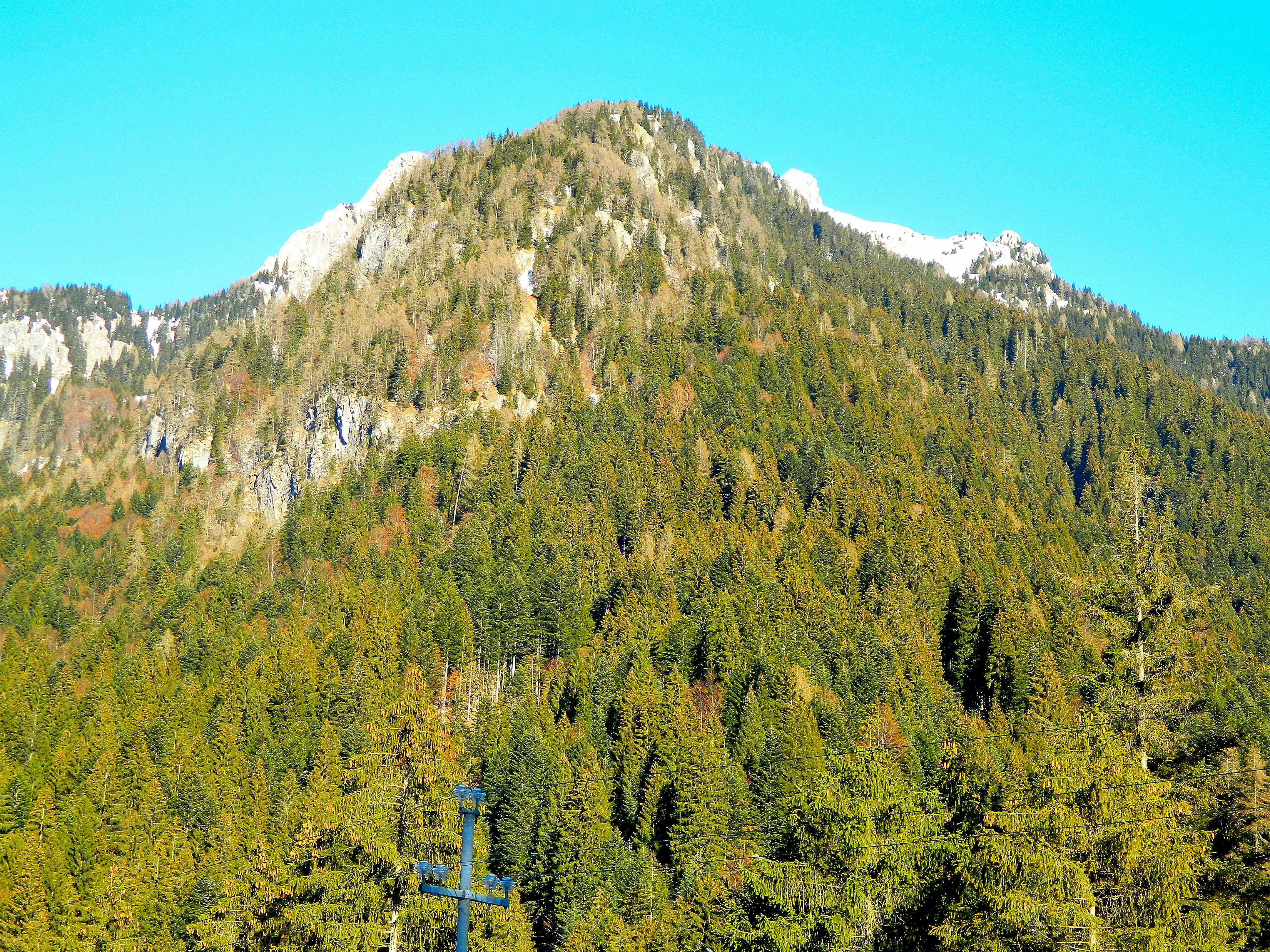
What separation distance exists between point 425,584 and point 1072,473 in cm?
12003

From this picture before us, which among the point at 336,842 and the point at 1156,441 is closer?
the point at 336,842

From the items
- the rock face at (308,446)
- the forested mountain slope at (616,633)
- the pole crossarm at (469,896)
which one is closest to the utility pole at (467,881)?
the pole crossarm at (469,896)

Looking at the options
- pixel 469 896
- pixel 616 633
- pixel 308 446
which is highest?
pixel 308 446

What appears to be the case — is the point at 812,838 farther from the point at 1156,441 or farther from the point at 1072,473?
the point at 1156,441

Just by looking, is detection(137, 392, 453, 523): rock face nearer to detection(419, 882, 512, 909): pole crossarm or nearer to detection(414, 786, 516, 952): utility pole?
detection(414, 786, 516, 952): utility pole

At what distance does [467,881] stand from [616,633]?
268 feet

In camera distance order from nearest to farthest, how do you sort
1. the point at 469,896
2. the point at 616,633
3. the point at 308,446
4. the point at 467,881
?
the point at 469,896, the point at 467,881, the point at 616,633, the point at 308,446

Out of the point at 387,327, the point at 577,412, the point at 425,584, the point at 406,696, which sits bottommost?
the point at 406,696

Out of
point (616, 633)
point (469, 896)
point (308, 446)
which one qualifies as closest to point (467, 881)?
point (469, 896)

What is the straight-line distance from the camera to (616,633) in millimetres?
101562

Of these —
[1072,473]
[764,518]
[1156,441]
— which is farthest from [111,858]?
[1156,441]

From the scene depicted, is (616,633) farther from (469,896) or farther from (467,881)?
(469,896)

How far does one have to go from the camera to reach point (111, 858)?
74500 millimetres

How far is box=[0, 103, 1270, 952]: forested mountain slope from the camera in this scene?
→ 1148 inches
